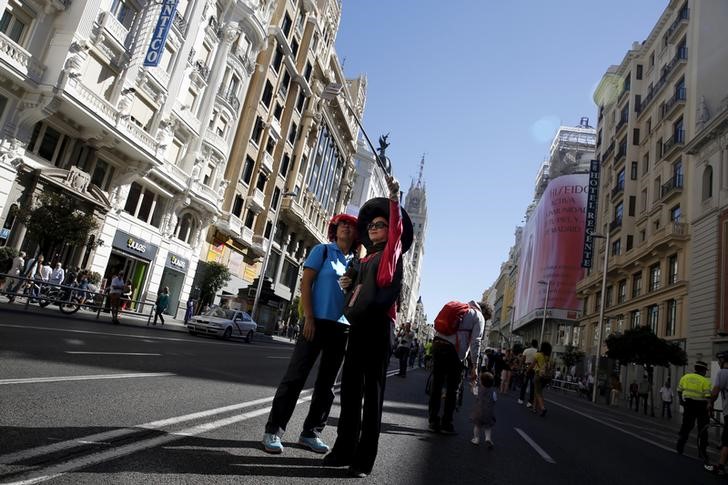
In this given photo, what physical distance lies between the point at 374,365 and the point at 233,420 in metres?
1.85

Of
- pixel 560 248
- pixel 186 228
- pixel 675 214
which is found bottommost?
pixel 186 228

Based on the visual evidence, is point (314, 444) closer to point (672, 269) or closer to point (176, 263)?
point (176, 263)

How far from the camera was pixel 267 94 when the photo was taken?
118ft

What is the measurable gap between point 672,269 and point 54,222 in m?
30.5

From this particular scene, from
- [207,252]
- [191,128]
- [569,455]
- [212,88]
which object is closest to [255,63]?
[212,88]

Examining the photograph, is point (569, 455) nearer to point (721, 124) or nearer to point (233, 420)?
point (233, 420)

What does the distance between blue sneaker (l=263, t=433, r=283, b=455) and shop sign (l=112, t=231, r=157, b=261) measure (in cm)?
2214

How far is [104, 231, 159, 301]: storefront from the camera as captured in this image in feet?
77.4

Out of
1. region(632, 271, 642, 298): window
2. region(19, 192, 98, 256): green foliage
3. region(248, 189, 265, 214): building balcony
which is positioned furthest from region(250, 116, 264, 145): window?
region(632, 271, 642, 298): window

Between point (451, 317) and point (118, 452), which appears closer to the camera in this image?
point (118, 452)

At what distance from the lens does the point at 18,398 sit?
403 centimetres

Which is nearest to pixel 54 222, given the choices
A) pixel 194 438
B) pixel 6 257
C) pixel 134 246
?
pixel 6 257

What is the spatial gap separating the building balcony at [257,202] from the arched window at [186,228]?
597cm

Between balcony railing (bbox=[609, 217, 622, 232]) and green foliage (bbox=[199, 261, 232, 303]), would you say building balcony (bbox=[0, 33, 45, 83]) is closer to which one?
green foliage (bbox=[199, 261, 232, 303])
